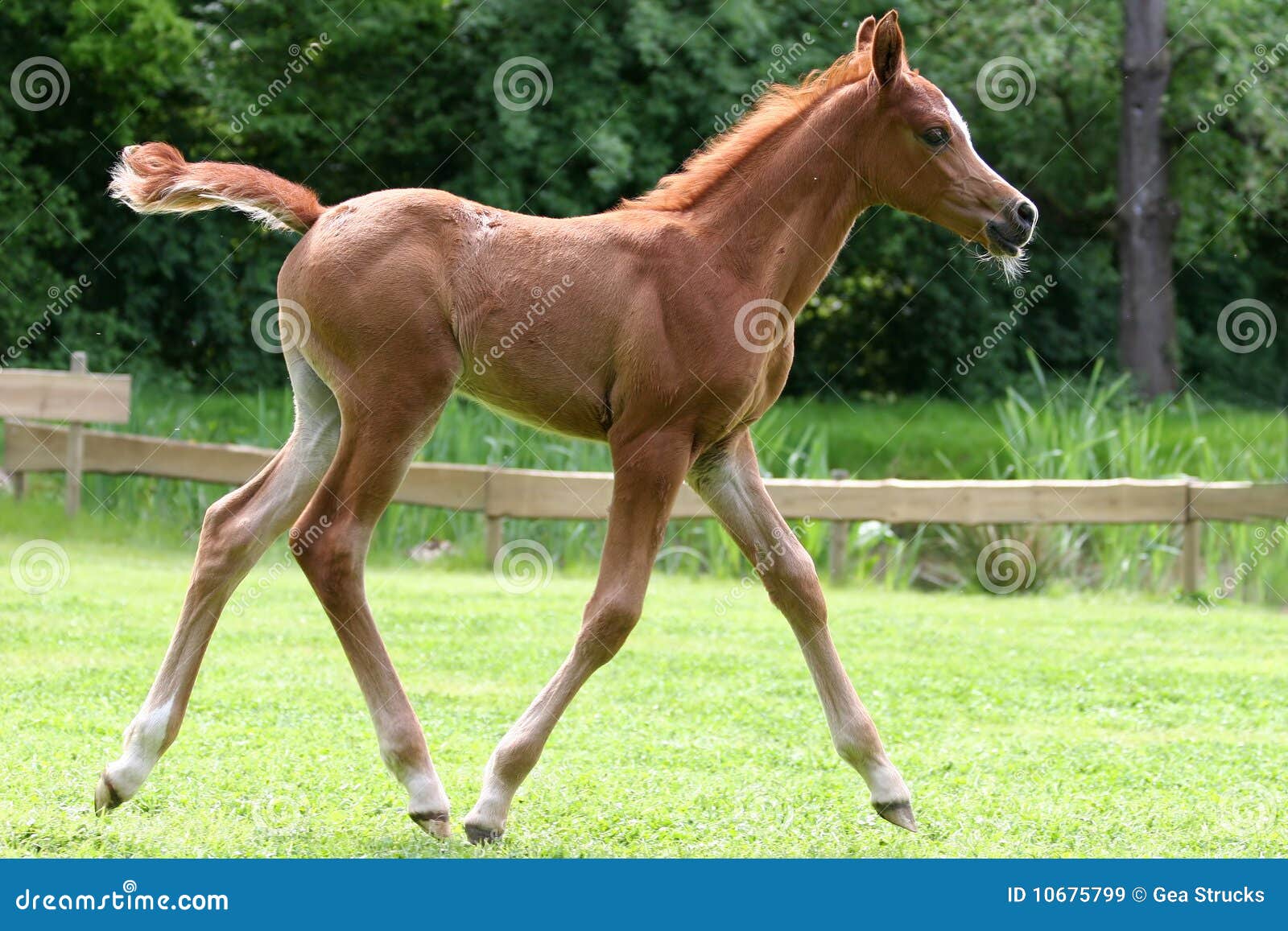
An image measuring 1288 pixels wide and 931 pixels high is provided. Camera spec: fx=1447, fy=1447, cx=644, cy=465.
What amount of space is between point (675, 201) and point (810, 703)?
11.2ft

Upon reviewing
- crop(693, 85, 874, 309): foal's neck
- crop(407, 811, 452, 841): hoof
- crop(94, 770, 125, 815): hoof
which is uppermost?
crop(693, 85, 874, 309): foal's neck

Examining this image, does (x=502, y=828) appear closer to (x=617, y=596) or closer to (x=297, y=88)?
(x=617, y=596)

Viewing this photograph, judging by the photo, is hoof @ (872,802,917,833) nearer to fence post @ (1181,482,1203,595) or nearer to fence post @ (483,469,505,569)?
fence post @ (483,469,505,569)

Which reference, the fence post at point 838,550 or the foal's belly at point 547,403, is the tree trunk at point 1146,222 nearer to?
the fence post at point 838,550

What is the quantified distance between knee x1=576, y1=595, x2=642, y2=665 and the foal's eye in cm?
172

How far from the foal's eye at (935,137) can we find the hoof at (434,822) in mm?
2603

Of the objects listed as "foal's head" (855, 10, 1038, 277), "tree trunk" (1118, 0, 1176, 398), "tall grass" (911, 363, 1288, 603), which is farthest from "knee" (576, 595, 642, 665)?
"tree trunk" (1118, 0, 1176, 398)

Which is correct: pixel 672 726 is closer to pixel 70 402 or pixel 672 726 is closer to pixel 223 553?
pixel 223 553

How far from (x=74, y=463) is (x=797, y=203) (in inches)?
359

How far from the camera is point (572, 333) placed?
4484mm

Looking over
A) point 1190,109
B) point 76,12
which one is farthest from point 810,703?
point 1190,109

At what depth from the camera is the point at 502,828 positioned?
4402 mm

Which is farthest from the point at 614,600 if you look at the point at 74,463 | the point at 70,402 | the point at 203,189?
the point at 70,402

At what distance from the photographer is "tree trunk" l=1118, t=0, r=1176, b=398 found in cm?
1928
